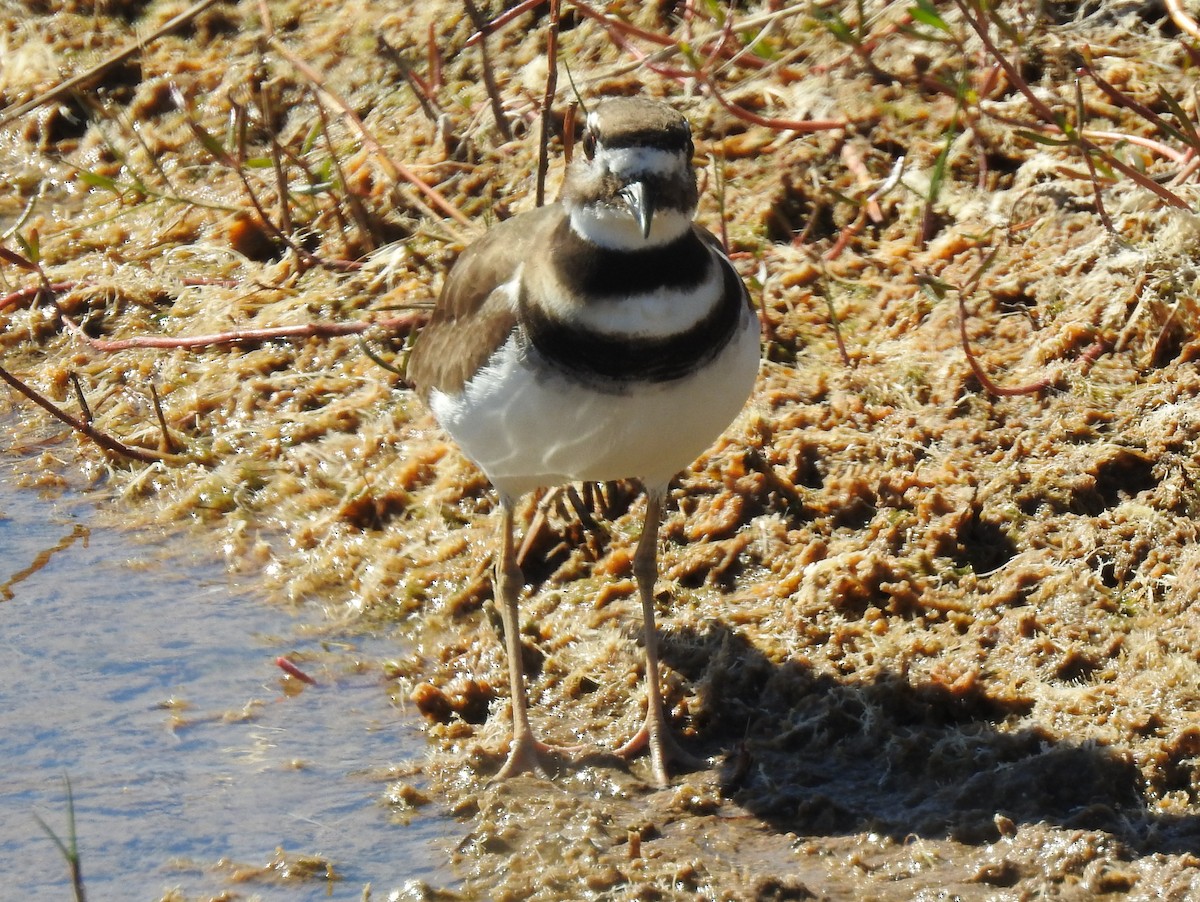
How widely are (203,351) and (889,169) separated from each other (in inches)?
119

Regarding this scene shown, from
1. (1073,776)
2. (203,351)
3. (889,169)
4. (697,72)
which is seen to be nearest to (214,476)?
(203,351)

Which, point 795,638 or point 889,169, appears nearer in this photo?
point 795,638

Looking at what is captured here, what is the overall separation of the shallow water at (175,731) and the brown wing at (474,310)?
3.52ft

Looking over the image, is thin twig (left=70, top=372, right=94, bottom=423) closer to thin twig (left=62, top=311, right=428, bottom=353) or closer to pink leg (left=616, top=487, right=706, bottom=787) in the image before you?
thin twig (left=62, top=311, right=428, bottom=353)

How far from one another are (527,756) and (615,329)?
4.40 ft

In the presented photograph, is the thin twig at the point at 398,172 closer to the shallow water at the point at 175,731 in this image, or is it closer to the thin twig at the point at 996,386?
the shallow water at the point at 175,731

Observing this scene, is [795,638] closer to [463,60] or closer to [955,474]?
[955,474]


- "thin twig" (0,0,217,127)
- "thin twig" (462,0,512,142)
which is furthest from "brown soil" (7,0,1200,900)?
"thin twig" (0,0,217,127)

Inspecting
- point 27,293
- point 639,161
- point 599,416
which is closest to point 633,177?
point 639,161

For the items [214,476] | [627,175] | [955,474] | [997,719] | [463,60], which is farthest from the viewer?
[463,60]

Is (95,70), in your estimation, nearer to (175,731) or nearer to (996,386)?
(175,731)

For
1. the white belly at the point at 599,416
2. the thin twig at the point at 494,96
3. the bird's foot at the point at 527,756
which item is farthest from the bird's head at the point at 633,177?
the thin twig at the point at 494,96

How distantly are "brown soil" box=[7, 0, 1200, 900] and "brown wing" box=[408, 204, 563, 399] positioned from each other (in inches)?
34.4

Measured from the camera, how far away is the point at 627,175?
4.14m
